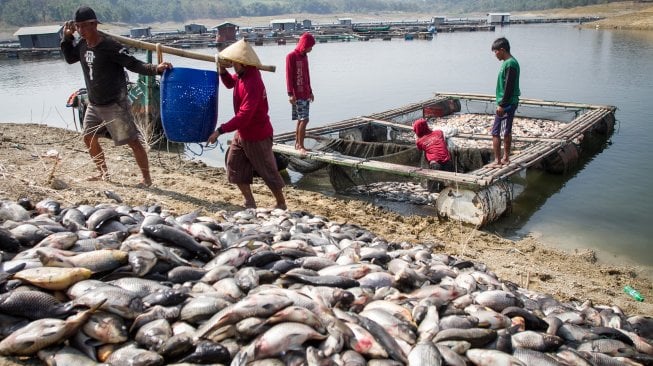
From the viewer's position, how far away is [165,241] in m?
4.55

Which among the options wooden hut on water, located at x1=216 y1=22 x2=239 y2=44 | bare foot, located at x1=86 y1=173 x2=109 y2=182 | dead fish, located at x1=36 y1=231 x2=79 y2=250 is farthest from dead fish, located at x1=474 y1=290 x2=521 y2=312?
wooden hut on water, located at x1=216 y1=22 x2=239 y2=44

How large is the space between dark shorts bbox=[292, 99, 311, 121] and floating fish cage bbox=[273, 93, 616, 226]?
33.7 inches

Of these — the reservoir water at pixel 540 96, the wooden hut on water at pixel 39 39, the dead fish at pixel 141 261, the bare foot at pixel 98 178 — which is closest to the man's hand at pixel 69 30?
the bare foot at pixel 98 178

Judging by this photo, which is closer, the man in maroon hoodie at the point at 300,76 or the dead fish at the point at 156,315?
the dead fish at the point at 156,315

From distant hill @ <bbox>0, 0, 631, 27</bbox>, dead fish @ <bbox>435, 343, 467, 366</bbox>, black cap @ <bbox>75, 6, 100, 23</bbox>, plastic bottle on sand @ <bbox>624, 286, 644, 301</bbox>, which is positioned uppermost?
distant hill @ <bbox>0, 0, 631, 27</bbox>

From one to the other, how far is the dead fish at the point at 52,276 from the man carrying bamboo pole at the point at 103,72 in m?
3.66

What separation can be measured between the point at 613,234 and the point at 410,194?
11.5 feet

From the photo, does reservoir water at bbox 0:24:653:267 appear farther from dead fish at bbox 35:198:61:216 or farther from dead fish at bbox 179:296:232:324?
dead fish at bbox 35:198:61:216

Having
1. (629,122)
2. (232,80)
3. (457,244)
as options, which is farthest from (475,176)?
(629,122)

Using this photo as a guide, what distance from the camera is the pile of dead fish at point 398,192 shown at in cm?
988

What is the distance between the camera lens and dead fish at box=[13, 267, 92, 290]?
11.9ft

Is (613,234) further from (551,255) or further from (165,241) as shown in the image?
(165,241)

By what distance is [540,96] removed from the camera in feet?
72.0

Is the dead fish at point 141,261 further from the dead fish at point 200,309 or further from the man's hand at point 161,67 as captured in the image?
the man's hand at point 161,67
